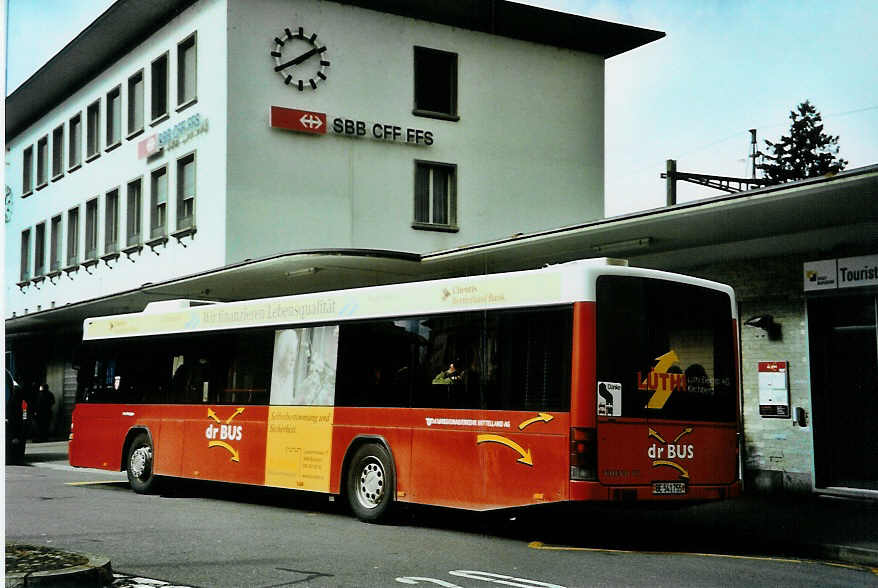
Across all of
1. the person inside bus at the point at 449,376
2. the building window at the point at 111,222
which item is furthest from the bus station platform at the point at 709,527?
the building window at the point at 111,222

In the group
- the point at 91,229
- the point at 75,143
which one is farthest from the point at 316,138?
the point at 75,143

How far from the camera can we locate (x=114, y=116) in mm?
33750

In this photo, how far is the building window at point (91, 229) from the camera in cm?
3588

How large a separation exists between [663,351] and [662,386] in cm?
35

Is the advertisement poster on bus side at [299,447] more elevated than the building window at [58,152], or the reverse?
the building window at [58,152]

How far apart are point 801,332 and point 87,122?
977 inches

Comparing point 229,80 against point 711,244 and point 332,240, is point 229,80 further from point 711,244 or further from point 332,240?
point 711,244

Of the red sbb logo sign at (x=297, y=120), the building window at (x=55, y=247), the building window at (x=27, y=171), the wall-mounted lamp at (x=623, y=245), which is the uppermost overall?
the building window at (x=27, y=171)

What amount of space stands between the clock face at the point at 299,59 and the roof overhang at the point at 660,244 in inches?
219

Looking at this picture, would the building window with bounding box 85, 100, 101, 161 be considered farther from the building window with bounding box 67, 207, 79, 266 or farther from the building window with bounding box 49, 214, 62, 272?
the building window with bounding box 49, 214, 62, 272

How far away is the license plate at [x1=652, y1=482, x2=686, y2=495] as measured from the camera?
37.5 feet

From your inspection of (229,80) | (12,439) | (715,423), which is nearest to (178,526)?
(715,423)

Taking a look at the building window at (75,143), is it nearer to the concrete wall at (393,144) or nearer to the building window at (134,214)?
the building window at (134,214)

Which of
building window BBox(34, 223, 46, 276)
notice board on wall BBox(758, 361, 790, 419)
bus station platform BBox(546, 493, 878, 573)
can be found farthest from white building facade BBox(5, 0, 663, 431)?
bus station platform BBox(546, 493, 878, 573)
